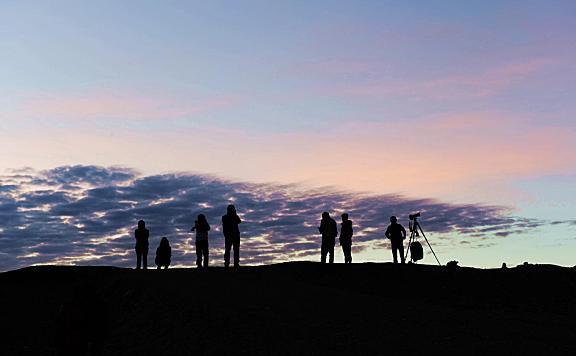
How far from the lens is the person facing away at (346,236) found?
31.3m

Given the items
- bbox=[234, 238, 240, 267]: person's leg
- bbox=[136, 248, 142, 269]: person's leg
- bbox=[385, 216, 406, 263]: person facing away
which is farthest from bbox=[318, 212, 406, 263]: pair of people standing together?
bbox=[136, 248, 142, 269]: person's leg

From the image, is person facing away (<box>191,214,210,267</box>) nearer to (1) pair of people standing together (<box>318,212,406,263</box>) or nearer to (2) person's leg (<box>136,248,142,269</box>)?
(2) person's leg (<box>136,248,142,269</box>)

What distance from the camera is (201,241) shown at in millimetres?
29781

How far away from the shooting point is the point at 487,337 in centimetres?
2008

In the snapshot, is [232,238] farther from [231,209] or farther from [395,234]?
[395,234]

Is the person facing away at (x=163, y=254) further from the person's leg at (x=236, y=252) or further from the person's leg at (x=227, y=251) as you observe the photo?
the person's leg at (x=236, y=252)

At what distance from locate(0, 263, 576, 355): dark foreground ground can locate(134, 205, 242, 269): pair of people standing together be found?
47.0 inches

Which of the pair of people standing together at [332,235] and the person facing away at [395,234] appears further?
the person facing away at [395,234]

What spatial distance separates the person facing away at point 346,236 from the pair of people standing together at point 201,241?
4473 millimetres

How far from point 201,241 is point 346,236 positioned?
230 inches

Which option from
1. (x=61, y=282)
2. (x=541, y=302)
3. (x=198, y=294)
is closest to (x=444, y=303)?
(x=541, y=302)

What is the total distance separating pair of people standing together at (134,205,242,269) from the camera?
28.9 meters

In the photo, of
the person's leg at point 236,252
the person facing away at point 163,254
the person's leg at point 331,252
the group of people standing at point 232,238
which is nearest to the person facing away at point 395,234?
the group of people standing at point 232,238

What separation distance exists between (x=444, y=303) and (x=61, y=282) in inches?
545
